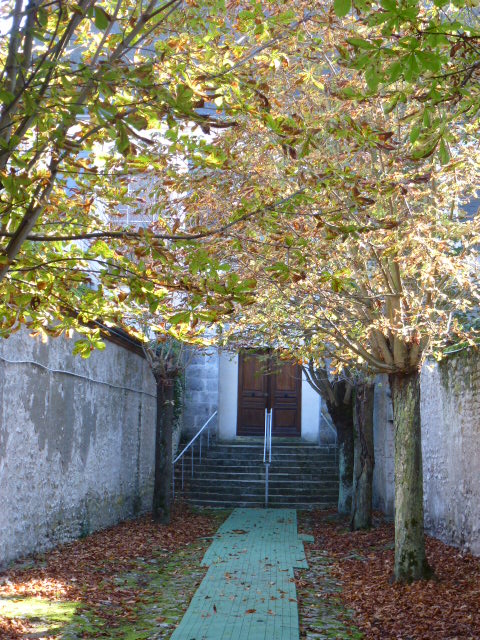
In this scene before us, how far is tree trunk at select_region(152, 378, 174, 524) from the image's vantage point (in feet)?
45.4

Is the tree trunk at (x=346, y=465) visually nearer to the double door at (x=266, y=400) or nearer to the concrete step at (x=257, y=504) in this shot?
the concrete step at (x=257, y=504)

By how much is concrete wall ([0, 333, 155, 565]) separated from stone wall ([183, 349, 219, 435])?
486cm

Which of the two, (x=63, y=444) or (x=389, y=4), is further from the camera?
(x=63, y=444)

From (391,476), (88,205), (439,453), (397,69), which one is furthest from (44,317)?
(391,476)

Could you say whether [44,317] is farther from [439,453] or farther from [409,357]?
[439,453]

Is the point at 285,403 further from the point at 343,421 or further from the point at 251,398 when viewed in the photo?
the point at 343,421

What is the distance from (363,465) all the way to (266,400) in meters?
8.06

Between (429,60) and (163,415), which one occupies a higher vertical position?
(429,60)

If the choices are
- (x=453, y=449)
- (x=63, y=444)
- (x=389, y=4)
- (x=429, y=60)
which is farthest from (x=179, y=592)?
(x=389, y=4)

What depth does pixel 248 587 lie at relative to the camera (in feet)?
28.4

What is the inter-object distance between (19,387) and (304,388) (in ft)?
41.1

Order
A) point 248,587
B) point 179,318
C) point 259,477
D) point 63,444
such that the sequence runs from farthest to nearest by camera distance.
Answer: point 259,477
point 63,444
point 248,587
point 179,318

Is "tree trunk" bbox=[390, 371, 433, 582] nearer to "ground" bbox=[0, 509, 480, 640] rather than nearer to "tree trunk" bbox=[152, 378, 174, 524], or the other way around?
Result: "ground" bbox=[0, 509, 480, 640]

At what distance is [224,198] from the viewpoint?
7.44 meters
